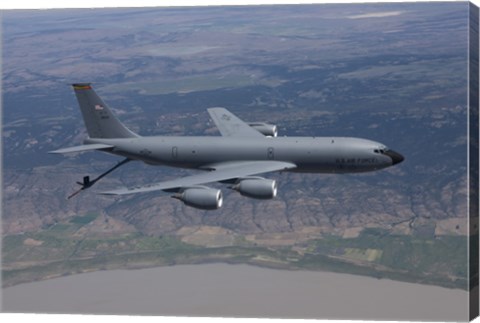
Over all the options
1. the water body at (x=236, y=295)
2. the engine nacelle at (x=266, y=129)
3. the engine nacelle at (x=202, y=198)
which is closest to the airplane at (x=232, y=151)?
the engine nacelle at (x=266, y=129)

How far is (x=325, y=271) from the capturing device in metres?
103

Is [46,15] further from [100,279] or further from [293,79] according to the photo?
[100,279]

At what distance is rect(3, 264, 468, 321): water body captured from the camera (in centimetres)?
8031

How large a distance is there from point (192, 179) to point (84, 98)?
1216 cm

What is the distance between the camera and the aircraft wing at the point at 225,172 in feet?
221

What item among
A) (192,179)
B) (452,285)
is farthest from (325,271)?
(192,179)

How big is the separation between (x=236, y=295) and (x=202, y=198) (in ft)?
72.9

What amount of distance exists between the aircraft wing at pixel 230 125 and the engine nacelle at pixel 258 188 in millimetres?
→ 8622

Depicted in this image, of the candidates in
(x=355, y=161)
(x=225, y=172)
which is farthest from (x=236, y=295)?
(x=355, y=161)

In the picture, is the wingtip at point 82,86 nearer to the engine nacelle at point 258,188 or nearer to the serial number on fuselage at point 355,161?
the engine nacelle at point 258,188

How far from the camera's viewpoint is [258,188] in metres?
68.3

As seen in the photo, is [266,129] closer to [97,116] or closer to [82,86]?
[97,116]

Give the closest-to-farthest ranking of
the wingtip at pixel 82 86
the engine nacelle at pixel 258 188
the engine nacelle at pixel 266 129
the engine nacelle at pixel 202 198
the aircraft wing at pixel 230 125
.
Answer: the engine nacelle at pixel 202 198 → the engine nacelle at pixel 258 188 → the wingtip at pixel 82 86 → the aircraft wing at pixel 230 125 → the engine nacelle at pixel 266 129

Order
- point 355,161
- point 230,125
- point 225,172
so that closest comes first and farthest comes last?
point 225,172 < point 355,161 < point 230,125
